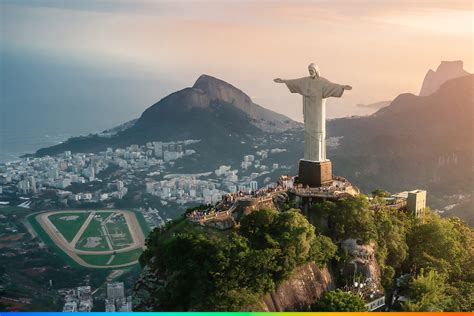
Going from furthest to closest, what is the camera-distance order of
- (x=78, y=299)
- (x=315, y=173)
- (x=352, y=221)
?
(x=78, y=299) < (x=315, y=173) < (x=352, y=221)

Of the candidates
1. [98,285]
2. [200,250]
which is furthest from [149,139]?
[200,250]

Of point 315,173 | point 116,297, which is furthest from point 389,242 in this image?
point 116,297

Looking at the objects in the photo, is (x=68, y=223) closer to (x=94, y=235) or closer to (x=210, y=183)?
(x=94, y=235)

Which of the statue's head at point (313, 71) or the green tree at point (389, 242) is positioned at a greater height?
the statue's head at point (313, 71)

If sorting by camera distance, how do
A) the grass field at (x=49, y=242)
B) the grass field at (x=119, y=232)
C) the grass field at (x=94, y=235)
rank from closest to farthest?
the grass field at (x=49, y=242) < the grass field at (x=94, y=235) < the grass field at (x=119, y=232)

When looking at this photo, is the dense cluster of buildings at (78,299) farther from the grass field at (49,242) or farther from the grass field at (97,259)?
the grass field at (49,242)

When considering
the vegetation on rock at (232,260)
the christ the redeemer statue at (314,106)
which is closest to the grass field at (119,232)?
the christ the redeemer statue at (314,106)
